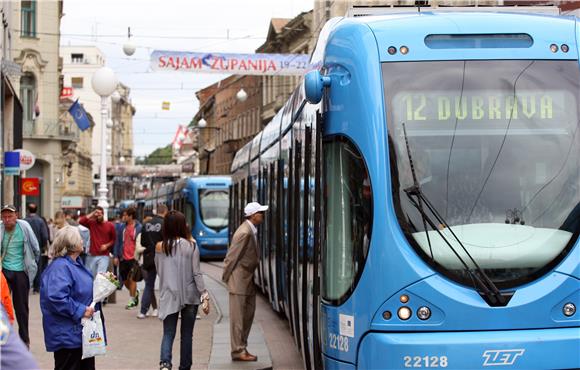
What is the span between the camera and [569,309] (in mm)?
6777

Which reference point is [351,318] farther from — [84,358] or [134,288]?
[134,288]

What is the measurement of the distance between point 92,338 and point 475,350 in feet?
9.44

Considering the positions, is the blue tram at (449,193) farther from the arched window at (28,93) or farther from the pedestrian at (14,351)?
the arched window at (28,93)

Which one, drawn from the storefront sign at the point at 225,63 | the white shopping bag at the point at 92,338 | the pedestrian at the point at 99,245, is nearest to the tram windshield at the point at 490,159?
the white shopping bag at the point at 92,338

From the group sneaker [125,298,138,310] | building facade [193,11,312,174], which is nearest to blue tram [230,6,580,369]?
sneaker [125,298,138,310]

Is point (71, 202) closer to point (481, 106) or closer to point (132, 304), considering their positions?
point (132, 304)

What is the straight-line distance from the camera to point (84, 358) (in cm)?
768

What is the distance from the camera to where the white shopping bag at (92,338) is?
25.0 feet

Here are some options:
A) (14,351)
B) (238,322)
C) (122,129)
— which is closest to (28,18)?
(238,322)

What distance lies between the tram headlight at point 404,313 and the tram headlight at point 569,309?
104cm

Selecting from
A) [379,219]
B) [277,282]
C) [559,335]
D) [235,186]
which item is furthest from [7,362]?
[235,186]

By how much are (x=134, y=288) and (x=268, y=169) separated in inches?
158

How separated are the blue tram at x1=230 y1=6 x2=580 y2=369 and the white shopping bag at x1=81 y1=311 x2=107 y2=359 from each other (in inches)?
64.8

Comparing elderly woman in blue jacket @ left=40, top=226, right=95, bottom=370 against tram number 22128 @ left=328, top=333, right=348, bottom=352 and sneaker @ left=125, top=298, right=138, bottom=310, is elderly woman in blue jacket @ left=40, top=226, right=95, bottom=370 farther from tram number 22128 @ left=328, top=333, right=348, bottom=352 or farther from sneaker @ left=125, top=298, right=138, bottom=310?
sneaker @ left=125, top=298, right=138, bottom=310
